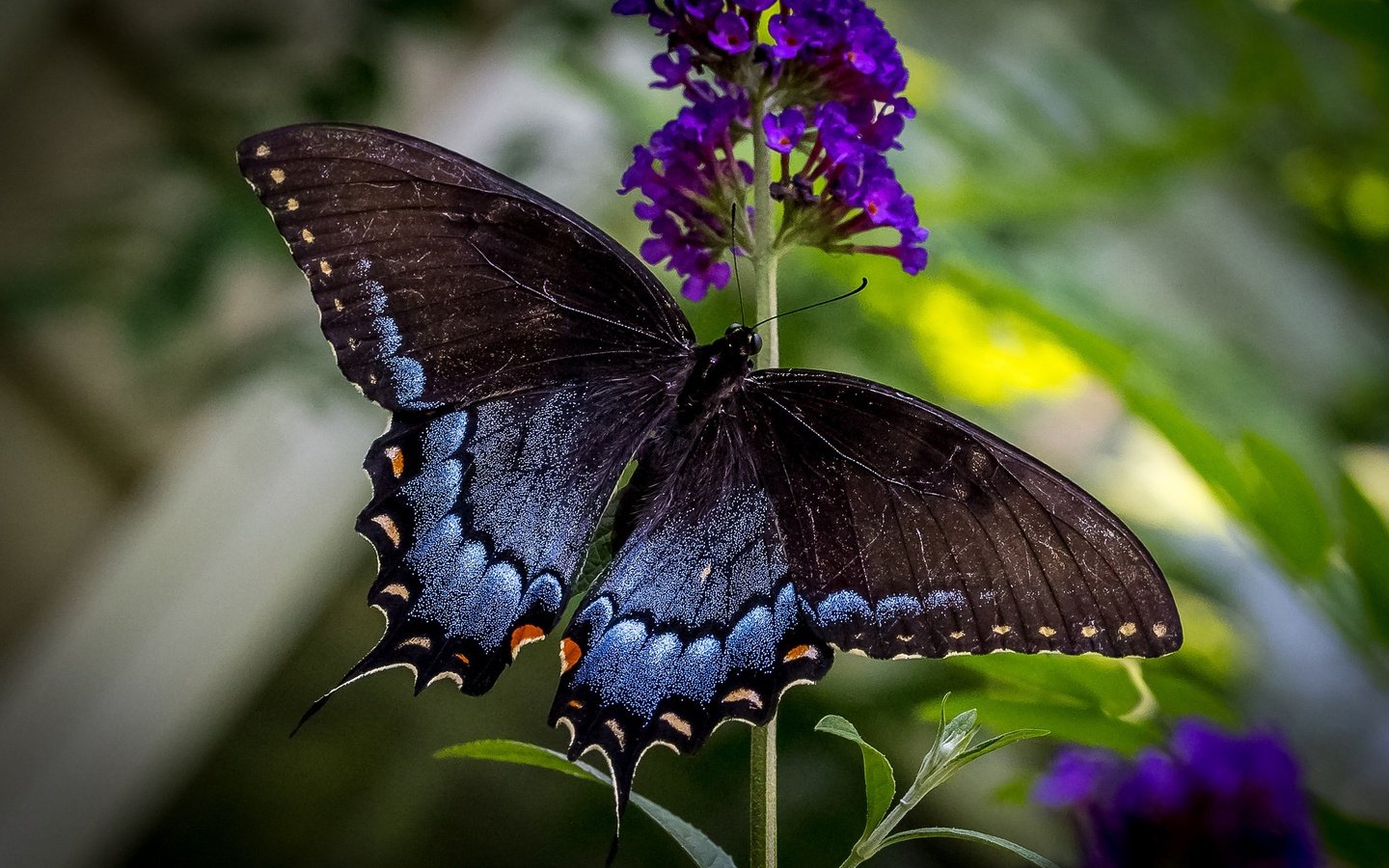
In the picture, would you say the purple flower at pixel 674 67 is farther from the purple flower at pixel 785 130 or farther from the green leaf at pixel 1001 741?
the green leaf at pixel 1001 741

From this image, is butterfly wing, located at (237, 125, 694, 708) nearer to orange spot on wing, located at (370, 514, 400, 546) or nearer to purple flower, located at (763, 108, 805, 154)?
orange spot on wing, located at (370, 514, 400, 546)

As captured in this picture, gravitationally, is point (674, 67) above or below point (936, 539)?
above

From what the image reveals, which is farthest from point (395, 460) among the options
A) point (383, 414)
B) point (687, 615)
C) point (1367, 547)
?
point (383, 414)

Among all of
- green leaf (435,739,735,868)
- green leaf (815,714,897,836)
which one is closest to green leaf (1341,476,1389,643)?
green leaf (815,714,897,836)

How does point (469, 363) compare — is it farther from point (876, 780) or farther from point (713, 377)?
point (876, 780)

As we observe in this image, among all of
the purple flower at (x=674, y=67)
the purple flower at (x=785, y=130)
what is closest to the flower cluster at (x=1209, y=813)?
the purple flower at (x=785, y=130)

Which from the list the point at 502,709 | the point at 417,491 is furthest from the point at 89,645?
the point at 417,491
